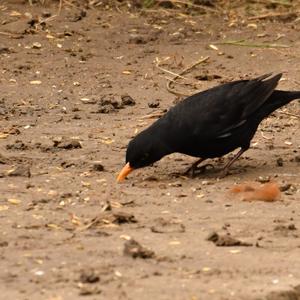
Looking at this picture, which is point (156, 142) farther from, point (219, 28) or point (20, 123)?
point (219, 28)

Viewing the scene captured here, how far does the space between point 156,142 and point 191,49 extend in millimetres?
4033

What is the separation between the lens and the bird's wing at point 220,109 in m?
7.35

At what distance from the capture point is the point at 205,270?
5.27m

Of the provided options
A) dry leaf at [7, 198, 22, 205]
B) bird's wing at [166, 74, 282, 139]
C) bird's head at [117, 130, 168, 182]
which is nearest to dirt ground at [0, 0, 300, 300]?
dry leaf at [7, 198, 22, 205]

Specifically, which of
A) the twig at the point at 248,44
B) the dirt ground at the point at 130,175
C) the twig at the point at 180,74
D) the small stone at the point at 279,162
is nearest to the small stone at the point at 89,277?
the dirt ground at the point at 130,175

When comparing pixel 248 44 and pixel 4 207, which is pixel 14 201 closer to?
pixel 4 207

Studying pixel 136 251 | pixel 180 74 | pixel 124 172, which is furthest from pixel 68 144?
pixel 136 251

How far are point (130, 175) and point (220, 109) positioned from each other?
2.53 feet

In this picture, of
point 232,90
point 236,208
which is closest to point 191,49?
point 232,90

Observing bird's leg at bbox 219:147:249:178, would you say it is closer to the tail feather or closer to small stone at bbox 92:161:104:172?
the tail feather

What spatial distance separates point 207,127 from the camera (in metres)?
7.36

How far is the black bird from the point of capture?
7.33 meters

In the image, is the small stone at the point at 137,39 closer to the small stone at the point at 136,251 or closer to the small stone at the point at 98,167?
the small stone at the point at 98,167

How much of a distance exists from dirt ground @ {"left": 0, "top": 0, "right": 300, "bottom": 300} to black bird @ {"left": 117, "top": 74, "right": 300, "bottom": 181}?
20 cm
